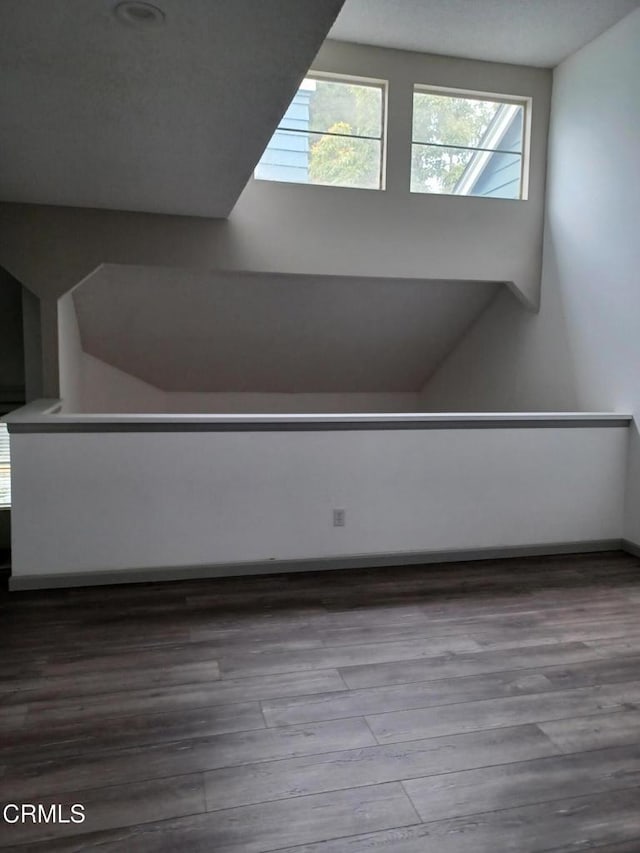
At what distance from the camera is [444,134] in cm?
520

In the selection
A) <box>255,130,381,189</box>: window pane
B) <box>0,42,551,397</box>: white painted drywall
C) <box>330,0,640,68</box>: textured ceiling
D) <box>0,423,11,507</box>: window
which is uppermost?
<box>330,0,640,68</box>: textured ceiling

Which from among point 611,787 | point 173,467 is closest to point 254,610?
point 173,467

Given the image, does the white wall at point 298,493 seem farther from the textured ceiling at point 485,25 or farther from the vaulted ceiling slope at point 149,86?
the textured ceiling at point 485,25

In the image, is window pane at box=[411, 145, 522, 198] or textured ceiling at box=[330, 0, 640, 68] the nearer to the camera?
textured ceiling at box=[330, 0, 640, 68]

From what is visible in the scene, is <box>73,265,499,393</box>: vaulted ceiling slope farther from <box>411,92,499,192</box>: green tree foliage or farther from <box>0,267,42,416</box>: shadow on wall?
<box>411,92,499,192</box>: green tree foliage

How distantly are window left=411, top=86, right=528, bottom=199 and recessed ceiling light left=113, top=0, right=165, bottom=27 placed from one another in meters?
3.49

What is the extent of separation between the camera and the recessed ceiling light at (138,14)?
6.11 ft

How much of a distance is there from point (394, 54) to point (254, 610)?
4.15 m

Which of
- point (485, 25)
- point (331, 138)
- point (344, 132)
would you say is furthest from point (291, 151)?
point (485, 25)

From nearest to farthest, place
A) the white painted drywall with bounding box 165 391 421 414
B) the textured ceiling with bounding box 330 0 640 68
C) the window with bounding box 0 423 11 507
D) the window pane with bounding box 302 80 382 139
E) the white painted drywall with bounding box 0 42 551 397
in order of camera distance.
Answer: the textured ceiling with bounding box 330 0 640 68 < the white painted drywall with bounding box 0 42 551 397 < the window with bounding box 0 423 11 507 < the window pane with bounding box 302 80 382 139 < the white painted drywall with bounding box 165 391 421 414

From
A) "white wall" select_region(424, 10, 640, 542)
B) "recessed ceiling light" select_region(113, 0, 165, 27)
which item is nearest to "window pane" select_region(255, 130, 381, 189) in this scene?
"white wall" select_region(424, 10, 640, 542)

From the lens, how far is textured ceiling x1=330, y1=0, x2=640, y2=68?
4164 mm

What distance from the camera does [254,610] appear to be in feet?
11.0

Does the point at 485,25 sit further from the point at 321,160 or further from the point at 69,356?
the point at 69,356
